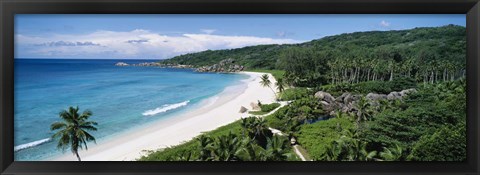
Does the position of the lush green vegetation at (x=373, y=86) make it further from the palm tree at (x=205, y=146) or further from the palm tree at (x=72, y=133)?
the palm tree at (x=72, y=133)

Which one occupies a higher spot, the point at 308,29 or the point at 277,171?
the point at 308,29

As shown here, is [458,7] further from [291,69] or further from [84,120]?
[84,120]

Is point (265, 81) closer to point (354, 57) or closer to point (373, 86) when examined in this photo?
point (354, 57)

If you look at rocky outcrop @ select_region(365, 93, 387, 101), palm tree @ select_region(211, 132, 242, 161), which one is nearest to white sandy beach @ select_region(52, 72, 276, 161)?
palm tree @ select_region(211, 132, 242, 161)

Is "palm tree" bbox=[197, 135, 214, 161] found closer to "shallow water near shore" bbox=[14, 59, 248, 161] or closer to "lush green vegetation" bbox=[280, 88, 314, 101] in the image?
"shallow water near shore" bbox=[14, 59, 248, 161]

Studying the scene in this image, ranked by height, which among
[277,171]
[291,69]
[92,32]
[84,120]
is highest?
[92,32]

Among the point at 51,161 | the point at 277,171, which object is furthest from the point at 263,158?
the point at 51,161

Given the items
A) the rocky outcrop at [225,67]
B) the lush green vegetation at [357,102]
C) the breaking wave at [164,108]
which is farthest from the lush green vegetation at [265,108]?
the breaking wave at [164,108]
